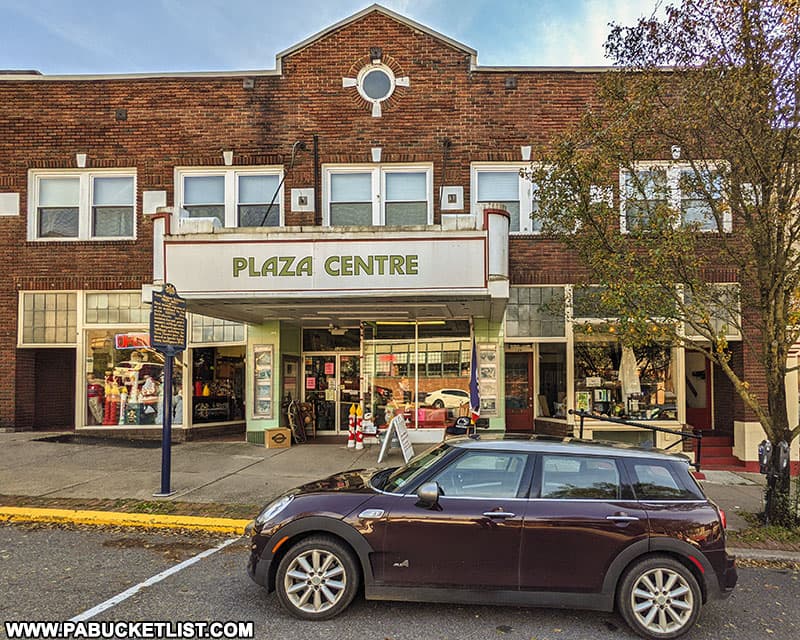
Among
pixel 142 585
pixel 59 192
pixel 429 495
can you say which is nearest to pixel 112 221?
pixel 59 192

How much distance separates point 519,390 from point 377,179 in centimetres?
557

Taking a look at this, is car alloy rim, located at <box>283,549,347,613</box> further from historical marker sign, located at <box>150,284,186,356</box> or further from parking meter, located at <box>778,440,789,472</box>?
parking meter, located at <box>778,440,789,472</box>

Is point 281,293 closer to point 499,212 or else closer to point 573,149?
point 499,212

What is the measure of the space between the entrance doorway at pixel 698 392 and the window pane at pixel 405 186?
6.92 m

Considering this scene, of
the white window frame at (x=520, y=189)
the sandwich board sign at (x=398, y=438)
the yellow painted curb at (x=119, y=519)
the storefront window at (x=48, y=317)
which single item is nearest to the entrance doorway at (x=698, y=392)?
the white window frame at (x=520, y=189)

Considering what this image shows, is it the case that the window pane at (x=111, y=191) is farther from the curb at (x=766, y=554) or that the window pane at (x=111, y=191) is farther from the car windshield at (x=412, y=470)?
the curb at (x=766, y=554)

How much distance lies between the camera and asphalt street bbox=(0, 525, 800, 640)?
450 cm

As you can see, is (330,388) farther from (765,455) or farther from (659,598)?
(659,598)


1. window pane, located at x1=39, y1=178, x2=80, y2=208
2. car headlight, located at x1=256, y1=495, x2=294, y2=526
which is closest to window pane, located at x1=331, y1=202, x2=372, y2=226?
window pane, located at x1=39, y1=178, x2=80, y2=208

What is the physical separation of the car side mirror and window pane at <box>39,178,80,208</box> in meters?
12.0

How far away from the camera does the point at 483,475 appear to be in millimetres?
4867

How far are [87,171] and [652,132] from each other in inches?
452

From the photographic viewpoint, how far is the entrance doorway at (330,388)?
14102 mm

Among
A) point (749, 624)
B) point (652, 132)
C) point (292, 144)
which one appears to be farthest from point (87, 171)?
point (749, 624)
